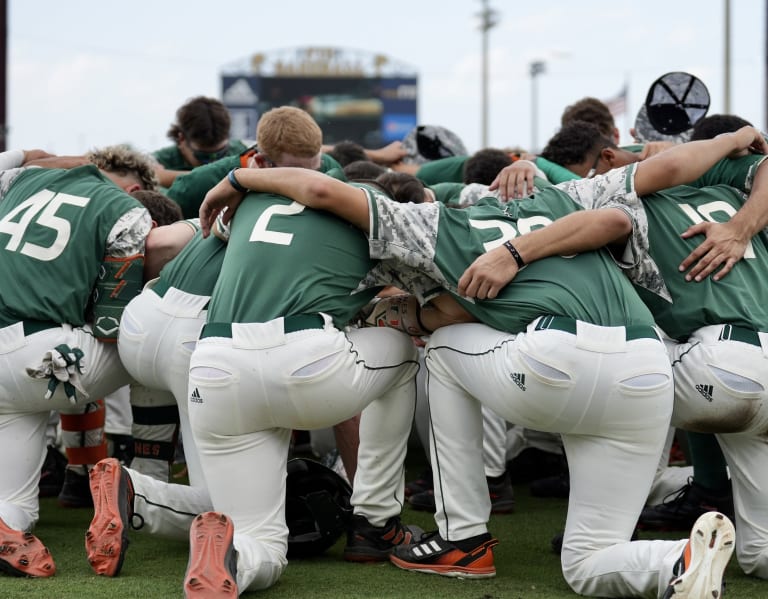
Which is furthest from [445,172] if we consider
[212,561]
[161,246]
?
[212,561]

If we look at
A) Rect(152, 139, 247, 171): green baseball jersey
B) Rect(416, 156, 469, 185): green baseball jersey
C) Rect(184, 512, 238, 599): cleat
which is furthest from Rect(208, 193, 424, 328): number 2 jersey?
Rect(152, 139, 247, 171): green baseball jersey

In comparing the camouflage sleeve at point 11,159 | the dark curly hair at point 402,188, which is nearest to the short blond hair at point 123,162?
the camouflage sleeve at point 11,159

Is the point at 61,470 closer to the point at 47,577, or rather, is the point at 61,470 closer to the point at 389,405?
the point at 47,577

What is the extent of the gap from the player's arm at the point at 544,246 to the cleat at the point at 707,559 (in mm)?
1044

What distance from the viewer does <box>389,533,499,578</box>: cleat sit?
3857mm

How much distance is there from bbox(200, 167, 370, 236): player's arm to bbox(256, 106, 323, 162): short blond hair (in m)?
0.49

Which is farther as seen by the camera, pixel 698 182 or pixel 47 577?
pixel 698 182

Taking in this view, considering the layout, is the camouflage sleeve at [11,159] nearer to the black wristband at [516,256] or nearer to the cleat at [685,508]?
the black wristband at [516,256]

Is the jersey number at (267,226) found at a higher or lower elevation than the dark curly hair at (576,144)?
lower

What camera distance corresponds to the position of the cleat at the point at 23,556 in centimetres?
379

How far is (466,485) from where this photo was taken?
386 centimetres

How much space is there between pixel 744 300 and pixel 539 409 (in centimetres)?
94

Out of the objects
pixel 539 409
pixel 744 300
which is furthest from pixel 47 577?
pixel 744 300

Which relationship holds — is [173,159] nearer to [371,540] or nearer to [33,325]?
[33,325]
